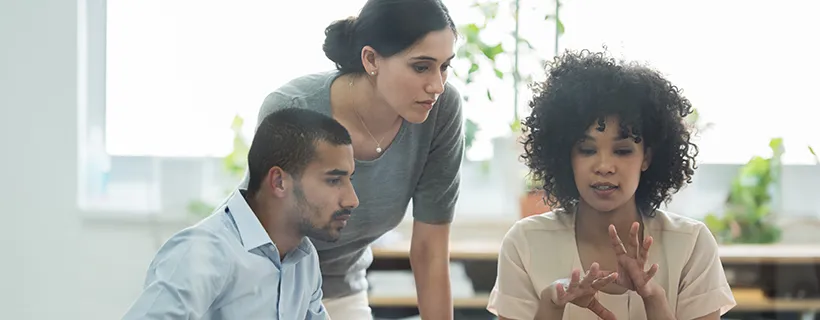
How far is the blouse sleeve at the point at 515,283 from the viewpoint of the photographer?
1205 millimetres

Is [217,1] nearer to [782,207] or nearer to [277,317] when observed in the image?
[277,317]

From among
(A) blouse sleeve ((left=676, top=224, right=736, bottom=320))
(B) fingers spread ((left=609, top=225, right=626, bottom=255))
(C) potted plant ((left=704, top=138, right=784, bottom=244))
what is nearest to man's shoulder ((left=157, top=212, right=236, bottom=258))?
(B) fingers spread ((left=609, top=225, right=626, bottom=255))

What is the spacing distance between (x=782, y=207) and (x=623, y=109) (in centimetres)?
70

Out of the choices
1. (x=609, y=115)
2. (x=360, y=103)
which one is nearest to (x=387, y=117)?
(x=360, y=103)

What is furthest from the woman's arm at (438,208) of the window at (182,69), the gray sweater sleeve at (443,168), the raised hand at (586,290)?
the window at (182,69)

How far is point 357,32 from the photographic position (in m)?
1.11

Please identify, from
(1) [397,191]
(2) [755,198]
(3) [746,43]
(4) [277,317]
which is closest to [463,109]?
(1) [397,191]

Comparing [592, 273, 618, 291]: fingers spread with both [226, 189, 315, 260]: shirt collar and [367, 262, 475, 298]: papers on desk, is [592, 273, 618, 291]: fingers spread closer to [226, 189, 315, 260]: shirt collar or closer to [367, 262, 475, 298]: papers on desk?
[367, 262, 475, 298]: papers on desk

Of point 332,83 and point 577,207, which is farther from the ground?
point 332,83

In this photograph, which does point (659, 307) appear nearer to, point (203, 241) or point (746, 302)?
point (746, 302)

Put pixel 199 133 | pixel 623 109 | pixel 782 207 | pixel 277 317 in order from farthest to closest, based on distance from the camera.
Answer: pixel 782 207
pixel 199 133
pixel 623 109
pixel 277 317

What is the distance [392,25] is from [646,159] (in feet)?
1.17

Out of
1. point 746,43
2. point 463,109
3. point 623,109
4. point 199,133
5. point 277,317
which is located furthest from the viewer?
point 746,43

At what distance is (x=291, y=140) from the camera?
1033 millimetres
